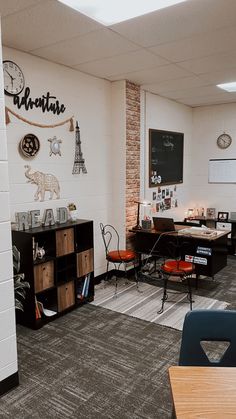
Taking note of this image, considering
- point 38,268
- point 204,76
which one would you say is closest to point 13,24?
point 38,268

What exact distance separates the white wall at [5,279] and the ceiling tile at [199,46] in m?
1.93

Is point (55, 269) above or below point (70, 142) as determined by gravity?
below

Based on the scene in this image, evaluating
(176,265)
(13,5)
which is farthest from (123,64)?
(176,265)

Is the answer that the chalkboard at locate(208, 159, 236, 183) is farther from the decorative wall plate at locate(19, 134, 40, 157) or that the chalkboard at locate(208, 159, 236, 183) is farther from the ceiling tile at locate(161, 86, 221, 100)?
the decorative wall plate at locate(19, 134, 40, 157)

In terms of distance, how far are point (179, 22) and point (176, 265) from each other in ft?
8.55

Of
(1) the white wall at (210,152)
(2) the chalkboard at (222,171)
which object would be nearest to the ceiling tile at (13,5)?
(1) the white wall at (210,152)

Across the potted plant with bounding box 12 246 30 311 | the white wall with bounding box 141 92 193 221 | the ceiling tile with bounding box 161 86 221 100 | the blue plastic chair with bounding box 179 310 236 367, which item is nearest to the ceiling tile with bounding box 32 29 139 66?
the white wall with bounding box 141 92 193 221

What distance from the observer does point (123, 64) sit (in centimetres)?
396

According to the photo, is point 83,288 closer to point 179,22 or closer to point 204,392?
point 204,392

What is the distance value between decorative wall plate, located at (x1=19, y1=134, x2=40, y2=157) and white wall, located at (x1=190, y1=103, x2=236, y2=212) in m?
4.11

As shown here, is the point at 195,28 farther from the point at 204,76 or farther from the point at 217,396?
the point at 217,396

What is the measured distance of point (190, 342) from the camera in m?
1.76

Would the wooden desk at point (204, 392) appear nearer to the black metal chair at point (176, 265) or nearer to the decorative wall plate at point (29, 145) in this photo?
the black metal chair at point (176, 265)

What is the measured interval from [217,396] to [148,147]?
14.5ft
